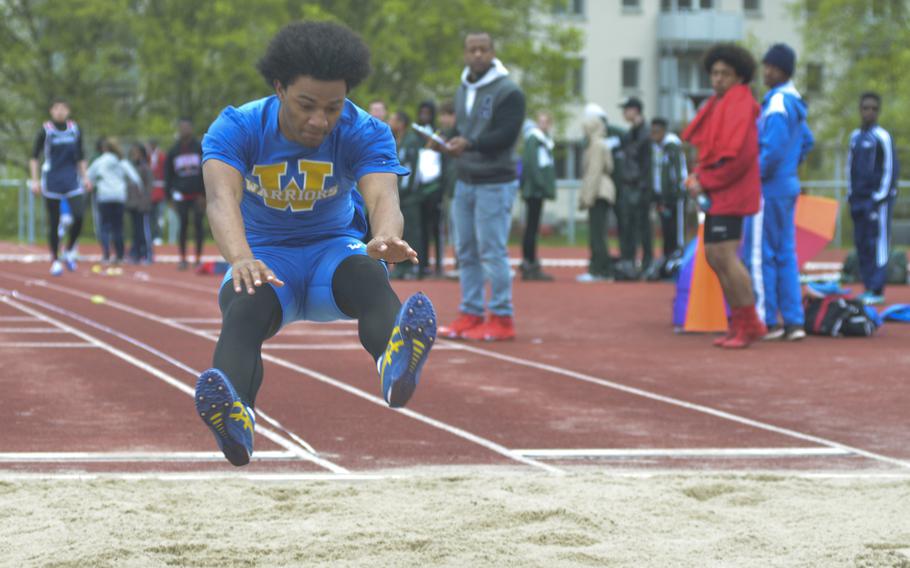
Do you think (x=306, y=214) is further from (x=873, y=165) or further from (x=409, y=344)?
(x=873, y=165)

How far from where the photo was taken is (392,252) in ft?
14.5

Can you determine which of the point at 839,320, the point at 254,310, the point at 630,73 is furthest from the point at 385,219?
the point at 630,73

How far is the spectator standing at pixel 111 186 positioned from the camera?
2044cm

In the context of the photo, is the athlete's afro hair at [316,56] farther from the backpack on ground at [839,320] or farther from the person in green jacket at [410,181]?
the person in green jacket at [410,181]

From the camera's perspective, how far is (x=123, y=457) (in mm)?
6348

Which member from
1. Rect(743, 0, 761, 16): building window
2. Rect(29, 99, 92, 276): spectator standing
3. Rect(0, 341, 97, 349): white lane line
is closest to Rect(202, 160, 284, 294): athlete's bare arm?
Rect(0, 341, 97, 349): white lane line

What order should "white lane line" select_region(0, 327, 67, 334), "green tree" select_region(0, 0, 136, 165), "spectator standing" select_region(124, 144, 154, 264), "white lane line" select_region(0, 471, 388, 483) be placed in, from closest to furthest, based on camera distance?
1. "white lane line" select_region(0, 471, 388, 483)
2. "white lane line" select_region(0, 327, 67, 334)
3. "spectator standing" select_region(124, 144, 154, 264)
4. "green tree" select_region(0, 0, 136, 165)

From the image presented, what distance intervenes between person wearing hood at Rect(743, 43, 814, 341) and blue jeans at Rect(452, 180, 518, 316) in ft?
5.77

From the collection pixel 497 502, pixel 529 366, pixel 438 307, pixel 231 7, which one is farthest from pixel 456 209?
pixel 231 7

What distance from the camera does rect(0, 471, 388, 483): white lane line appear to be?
579cm

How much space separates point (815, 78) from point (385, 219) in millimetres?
37397

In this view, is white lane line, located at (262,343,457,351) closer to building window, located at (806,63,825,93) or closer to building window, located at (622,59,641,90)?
building window, located at (806,63,825,93)

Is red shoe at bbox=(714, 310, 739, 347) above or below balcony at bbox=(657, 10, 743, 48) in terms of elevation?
below

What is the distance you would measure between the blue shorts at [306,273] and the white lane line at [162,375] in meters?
1.25
